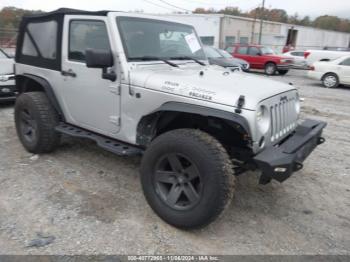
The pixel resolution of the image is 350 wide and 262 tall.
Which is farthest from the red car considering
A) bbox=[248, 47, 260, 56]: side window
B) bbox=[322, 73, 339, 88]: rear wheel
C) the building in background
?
the building in background

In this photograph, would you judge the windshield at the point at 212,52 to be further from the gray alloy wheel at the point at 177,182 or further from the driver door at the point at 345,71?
the gray alloy wheel at the point at 177,182

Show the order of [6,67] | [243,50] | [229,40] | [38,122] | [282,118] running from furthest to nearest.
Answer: [229,40], [243,50], [6,67], [38,122], [282,118]

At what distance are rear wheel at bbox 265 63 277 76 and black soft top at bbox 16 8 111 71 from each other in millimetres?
14440

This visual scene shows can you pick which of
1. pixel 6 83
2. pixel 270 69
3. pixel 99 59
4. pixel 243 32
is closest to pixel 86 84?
pixel 99 59

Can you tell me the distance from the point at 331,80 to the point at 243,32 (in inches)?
854

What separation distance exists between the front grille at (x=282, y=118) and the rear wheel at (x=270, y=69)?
47.4ft

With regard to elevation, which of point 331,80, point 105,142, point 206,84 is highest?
point 206,84

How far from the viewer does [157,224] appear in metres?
3.13

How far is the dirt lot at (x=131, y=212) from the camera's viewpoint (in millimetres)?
2848

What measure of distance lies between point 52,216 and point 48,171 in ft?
3.65

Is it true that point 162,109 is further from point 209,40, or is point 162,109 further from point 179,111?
point 209,40

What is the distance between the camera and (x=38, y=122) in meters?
4.30

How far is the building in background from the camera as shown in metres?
29.6

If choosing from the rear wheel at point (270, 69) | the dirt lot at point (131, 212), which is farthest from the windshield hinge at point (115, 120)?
the rear wheel at point (270, 69)
